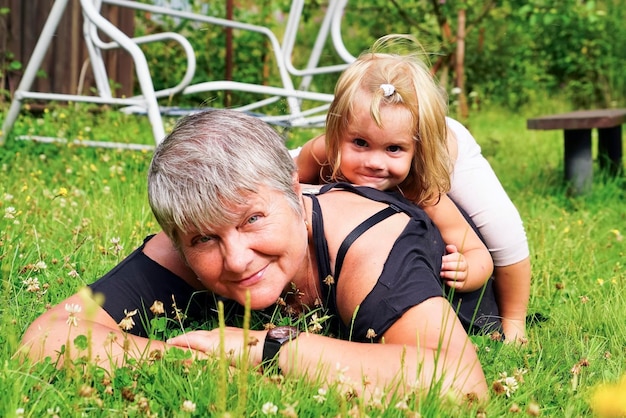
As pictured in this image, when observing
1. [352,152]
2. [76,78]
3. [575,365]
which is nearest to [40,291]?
[352,152]

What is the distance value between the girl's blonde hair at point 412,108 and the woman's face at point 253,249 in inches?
24.5

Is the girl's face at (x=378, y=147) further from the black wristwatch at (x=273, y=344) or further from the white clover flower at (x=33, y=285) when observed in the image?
the white clover flower at (x=33, y=285)

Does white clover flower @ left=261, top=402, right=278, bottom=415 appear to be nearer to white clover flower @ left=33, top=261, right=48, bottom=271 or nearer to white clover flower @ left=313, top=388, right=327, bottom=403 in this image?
white clover flower @ left=313, top=388, right=327, bottom=403

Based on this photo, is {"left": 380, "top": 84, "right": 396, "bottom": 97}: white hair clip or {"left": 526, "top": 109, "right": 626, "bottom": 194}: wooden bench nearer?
{"left": 380, "top": 84, "right": 396, "bottom": 97}: white hair clip

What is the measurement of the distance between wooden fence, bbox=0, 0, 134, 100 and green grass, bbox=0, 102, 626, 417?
1517 mm

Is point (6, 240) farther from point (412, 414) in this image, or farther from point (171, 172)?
point (412, 414)

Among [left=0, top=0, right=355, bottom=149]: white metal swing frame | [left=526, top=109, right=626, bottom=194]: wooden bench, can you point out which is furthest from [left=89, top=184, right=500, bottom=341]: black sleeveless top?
[left=526, top=109, right=626, bottom=194]: wooden bench

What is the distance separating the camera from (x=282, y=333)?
1.76 metres

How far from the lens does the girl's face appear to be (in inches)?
93.1

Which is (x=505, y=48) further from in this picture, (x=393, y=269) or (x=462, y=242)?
(x=393, y=269)

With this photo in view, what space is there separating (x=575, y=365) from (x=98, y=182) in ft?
7.92

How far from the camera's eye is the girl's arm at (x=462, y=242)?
222cm

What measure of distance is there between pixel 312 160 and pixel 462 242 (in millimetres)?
581

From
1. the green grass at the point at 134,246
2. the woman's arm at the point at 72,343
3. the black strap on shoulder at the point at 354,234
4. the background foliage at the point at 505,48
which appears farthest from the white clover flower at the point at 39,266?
the background foliage at the point at 505,48
